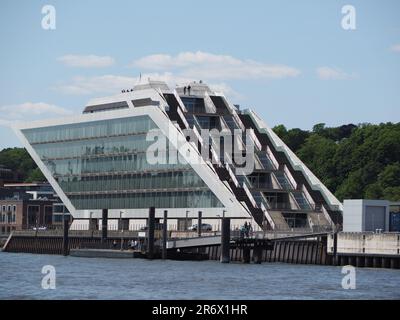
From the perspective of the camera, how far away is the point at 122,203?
466ft

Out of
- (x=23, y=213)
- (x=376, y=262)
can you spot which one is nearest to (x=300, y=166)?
(x=376, y=262)

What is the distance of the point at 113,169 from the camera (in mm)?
142875

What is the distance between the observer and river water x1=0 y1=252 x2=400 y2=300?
205ft

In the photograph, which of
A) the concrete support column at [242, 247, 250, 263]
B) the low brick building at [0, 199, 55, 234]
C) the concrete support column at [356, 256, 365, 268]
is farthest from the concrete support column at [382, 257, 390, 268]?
the low brick building at [0, 199, 55, 234]

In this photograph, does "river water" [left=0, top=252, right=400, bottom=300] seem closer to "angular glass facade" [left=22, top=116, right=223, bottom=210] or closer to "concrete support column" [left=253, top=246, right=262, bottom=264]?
"concrete support column" [left=253, top=246, right=262, bottom=264]

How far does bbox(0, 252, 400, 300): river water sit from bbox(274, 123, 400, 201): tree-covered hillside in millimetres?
79095

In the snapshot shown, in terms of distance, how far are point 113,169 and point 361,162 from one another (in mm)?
51953

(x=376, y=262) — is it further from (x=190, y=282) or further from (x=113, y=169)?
(x=113, y=169)

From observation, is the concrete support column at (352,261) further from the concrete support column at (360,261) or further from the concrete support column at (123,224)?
the concrete support column at (123,224)

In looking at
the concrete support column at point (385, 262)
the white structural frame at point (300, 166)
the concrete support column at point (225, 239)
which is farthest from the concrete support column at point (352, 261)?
the white structural frame at point (300, 166)

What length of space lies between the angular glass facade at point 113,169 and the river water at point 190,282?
125 ft

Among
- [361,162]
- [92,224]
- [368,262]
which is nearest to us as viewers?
[368,262]
